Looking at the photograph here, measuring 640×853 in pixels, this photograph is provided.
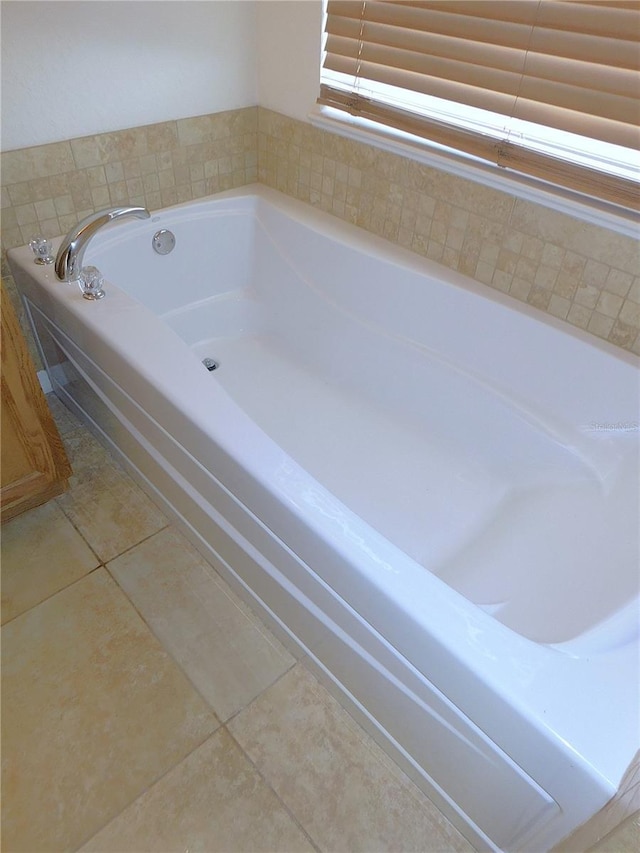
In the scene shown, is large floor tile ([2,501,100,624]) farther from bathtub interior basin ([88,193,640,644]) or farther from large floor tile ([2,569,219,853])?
bathtub interior basin ([88,193,640,644])

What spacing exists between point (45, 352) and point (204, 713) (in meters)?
1.24

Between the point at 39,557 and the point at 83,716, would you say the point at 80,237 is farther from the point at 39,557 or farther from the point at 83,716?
the point at 83,716

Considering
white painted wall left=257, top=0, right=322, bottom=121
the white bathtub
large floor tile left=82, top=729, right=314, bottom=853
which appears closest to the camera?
the white bathtub

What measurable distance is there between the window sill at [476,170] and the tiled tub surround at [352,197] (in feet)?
0.08

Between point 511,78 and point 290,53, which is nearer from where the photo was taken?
point 511,78

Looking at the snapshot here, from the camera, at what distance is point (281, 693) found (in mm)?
1372

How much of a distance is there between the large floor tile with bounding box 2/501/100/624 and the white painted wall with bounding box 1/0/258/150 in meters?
1.04

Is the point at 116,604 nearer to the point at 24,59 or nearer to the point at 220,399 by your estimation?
the point at 220,399

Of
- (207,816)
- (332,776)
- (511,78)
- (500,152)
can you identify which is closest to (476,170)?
(500,152)

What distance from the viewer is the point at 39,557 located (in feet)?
5.27

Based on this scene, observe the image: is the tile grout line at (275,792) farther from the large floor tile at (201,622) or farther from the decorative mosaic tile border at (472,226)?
the decorative mosaic tile border at (472,226)

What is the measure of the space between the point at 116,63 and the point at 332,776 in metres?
1.93

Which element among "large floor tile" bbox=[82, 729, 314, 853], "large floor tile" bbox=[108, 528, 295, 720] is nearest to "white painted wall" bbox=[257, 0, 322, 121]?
"large floor tile" bbox=[108, 528, 295, 720]

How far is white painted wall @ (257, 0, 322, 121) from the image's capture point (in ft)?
6.09
